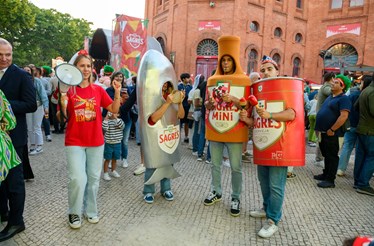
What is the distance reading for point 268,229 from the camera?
3068mm

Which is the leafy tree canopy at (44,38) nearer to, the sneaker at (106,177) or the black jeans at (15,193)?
the sneaker at (106,177)

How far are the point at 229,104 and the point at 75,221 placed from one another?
84.0 inches

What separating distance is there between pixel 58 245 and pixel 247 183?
3.11 metres

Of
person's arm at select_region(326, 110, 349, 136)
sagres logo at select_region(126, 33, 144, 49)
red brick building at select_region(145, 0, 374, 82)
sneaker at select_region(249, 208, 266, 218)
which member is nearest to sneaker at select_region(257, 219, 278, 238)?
sneaker at select_region(249, 208, 266, 218)

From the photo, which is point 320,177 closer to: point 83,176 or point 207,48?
point 83,176

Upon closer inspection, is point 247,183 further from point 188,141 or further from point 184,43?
point 184,43

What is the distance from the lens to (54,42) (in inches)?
1415

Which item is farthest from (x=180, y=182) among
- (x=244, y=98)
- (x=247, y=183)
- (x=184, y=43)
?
(x=184, y=43)

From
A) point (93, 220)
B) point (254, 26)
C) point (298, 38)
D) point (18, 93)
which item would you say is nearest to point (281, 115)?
point (93, 220)

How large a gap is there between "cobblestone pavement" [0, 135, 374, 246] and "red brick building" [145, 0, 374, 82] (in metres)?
18.0

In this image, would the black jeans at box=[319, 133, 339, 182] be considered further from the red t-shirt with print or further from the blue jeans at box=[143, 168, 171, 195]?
the red t-shirt with print

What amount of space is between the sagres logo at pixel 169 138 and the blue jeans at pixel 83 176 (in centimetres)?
75

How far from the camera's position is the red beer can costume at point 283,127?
9.64 ft

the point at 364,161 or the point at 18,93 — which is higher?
the point at 18,93
